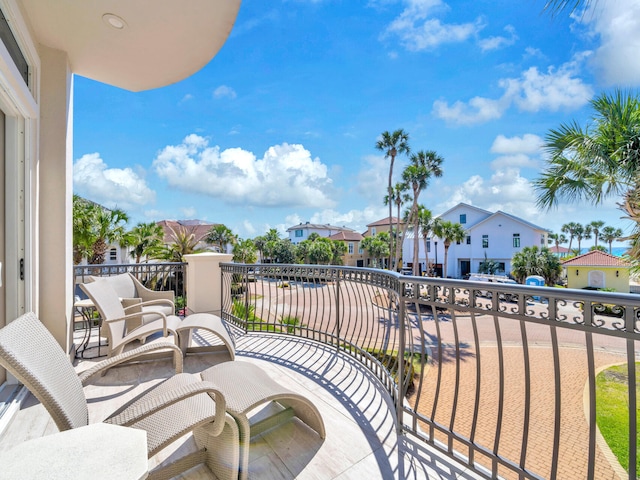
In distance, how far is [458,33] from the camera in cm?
1271

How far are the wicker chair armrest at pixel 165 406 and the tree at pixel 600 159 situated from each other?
910 cm

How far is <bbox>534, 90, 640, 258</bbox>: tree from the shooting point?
6.84 meters

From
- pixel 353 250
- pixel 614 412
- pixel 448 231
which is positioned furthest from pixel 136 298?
pixel 353 250

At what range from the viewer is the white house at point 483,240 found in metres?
31.3

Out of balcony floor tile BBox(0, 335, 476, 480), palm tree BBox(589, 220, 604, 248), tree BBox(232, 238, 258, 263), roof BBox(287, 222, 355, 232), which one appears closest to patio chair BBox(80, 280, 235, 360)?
balcony floor tile BBox(0, 335, 476, 480)

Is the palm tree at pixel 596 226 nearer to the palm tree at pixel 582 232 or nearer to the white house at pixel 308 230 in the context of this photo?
the palm tree at pixel 582 232

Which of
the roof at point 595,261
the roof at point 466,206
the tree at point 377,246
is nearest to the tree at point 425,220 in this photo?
the roof at point 466,206

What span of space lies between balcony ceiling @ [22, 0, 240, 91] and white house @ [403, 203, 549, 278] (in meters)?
34.9

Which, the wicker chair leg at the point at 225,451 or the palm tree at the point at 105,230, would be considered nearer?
the wicker chair leg at the point at 225,451

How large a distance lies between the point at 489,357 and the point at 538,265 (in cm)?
2047

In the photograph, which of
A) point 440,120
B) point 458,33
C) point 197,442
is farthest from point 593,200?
point 440,120

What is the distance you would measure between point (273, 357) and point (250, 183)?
197 feet

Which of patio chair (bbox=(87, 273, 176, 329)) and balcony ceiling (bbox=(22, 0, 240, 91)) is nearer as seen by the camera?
balcony ceiling (bbox=(22, 0, 240, 91))

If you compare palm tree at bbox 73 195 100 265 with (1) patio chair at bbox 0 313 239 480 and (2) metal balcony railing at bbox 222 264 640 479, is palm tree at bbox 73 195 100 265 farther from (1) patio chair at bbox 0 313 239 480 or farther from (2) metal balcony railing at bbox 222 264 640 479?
(1) patio chair at bbox 0 313 239 480
